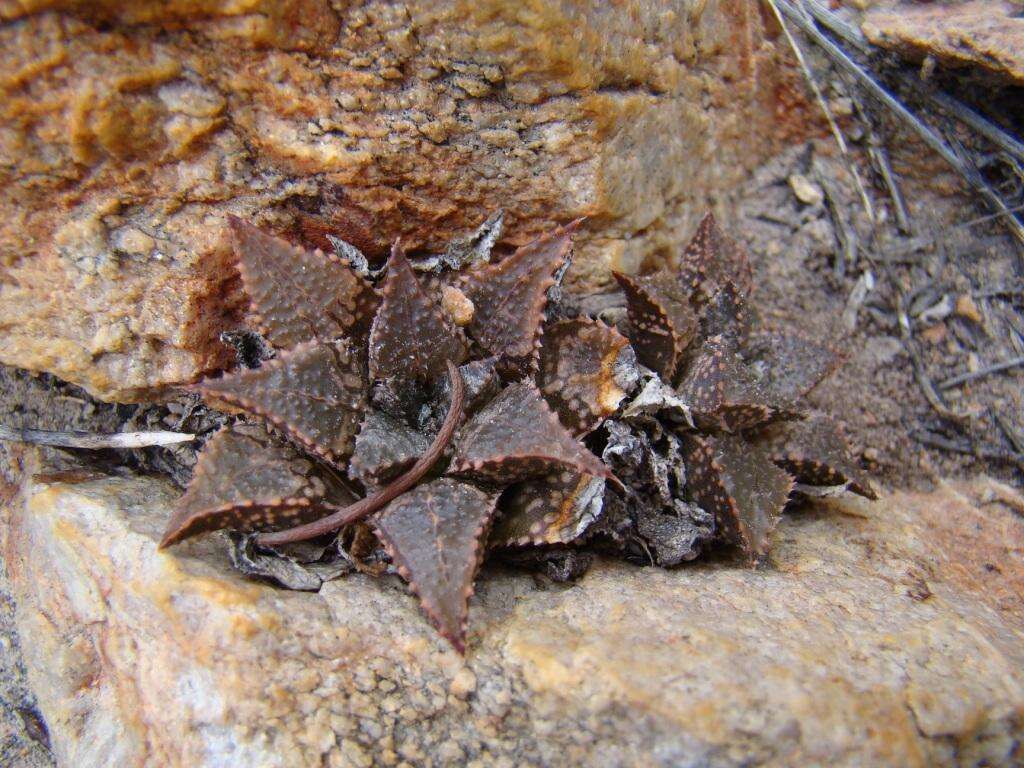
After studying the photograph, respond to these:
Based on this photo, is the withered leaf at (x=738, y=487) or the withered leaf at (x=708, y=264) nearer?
the withered leaf at (x=738, y=487)

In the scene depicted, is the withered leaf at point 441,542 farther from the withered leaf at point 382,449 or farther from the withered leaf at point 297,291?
the withered leaf at point 297,291

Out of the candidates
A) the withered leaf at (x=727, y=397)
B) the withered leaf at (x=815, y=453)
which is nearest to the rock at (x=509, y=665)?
the withered leaf at (x=815, y=453)

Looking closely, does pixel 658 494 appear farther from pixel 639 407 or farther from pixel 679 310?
pixel 679 310

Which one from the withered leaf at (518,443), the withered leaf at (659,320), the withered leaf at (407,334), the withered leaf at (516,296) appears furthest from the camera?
the withered leaf at (659,320)

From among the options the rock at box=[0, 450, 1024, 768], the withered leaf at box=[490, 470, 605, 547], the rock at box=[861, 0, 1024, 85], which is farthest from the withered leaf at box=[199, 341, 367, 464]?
the rock at box=[861, 0, 1024, 85]

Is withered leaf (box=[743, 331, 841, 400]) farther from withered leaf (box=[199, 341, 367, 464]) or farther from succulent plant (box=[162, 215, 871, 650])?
withered leaf (box=[199, 341, 367, 464])

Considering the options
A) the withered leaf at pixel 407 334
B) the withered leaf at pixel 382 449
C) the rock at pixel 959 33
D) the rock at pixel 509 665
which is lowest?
the rock at pixel 509 665
